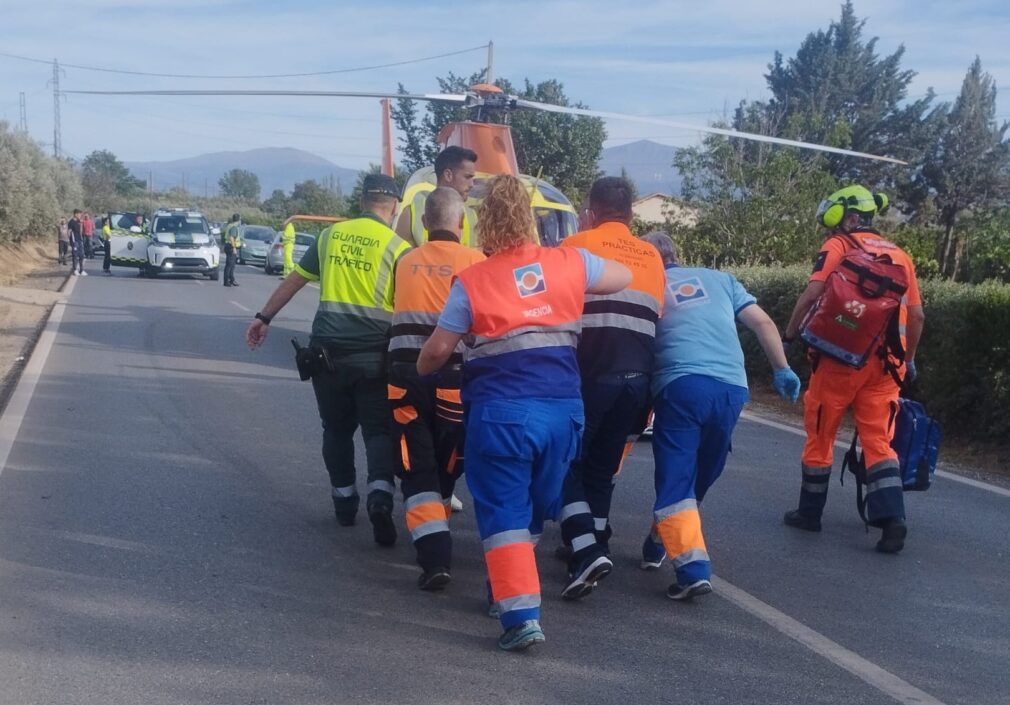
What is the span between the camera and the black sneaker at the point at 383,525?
242 inches

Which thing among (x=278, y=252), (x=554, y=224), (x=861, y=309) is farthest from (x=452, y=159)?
(x=278, y=252)

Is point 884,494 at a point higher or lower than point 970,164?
lower

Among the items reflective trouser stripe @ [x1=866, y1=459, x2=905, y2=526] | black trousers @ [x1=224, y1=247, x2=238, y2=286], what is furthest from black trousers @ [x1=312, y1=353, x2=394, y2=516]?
black trousers @ [x1=224, y1=247, x2=238, y2=286]

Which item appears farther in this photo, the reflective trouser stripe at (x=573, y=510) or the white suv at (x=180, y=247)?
the white suv at (x=180, y=247)

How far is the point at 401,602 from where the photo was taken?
17.7ft

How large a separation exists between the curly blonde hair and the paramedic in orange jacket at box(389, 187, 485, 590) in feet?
2.40

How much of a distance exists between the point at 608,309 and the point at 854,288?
1.81 meters

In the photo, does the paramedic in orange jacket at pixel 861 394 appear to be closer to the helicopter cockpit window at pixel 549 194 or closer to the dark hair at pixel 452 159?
the dark hair at pixel 452 159

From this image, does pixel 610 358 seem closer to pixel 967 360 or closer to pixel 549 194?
pixel 967 360

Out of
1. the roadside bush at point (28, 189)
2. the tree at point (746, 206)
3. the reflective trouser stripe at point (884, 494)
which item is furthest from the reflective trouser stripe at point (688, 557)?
the roadside bush at point (28, 189)

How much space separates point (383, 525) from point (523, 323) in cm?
188

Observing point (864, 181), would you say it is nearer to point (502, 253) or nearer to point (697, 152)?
point (697, 152)

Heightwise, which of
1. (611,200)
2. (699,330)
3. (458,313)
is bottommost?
(699,330)

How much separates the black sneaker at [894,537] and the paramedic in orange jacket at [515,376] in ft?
8.05
